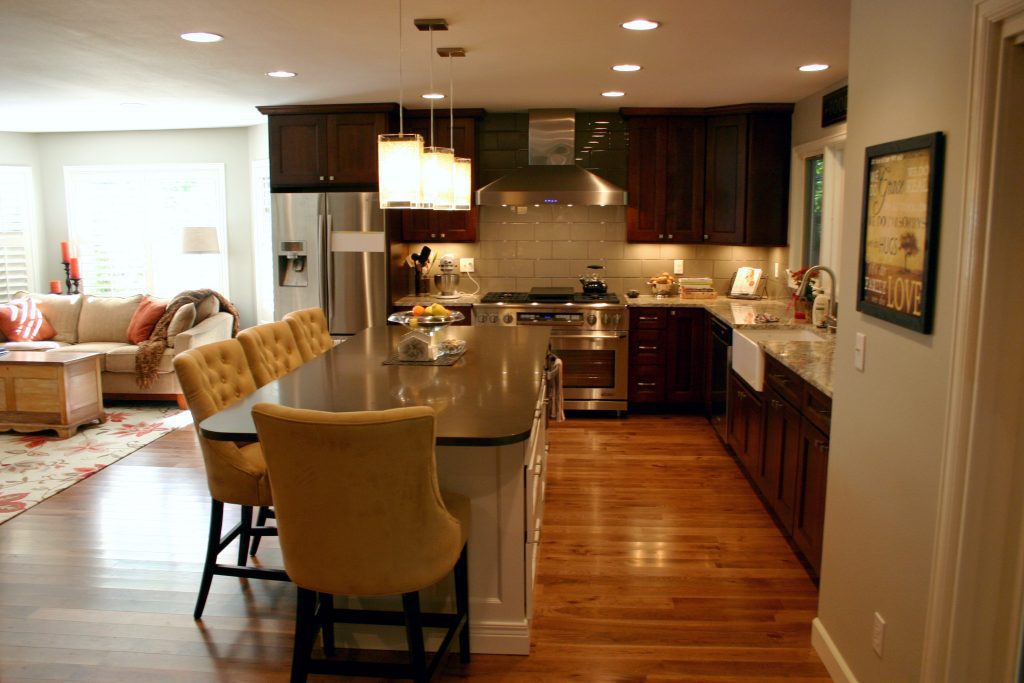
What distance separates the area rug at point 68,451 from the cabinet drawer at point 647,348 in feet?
11.5

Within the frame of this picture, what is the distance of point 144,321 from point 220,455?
434 cm

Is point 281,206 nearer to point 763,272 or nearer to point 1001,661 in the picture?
point 763,272

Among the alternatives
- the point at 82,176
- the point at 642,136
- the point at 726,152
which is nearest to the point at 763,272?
the point at 726,152

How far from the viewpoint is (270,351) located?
12.1 ft

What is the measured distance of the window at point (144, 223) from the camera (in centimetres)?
807

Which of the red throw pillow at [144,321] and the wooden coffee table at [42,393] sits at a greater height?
the red throw pillow at [144,321]

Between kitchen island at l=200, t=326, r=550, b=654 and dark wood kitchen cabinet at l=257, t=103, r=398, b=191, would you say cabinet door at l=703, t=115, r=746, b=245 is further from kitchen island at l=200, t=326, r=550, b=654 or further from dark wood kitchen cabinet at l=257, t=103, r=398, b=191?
kitchen island at l=200, t=326, r=550, b=654

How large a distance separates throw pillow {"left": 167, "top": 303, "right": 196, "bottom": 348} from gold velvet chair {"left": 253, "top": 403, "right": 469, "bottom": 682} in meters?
4.75

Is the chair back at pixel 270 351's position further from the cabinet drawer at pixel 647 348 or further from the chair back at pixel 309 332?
the cabinet drawer at pixel 647 348

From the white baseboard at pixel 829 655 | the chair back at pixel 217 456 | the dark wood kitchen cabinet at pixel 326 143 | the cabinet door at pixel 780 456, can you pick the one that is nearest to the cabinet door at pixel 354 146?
the dark wood kitchen cabinet at pixel 326 143

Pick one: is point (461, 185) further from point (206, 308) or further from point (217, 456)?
point (206, 308)

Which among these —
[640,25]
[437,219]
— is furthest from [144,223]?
[640,25]

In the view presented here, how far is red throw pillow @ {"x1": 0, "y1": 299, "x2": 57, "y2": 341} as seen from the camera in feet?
22.4

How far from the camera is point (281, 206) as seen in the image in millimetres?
6113
